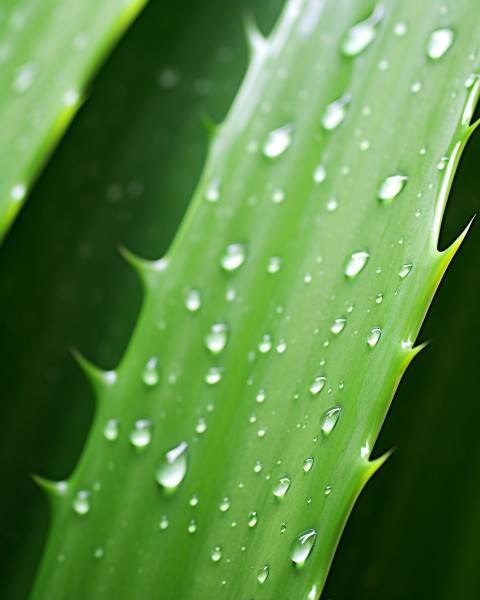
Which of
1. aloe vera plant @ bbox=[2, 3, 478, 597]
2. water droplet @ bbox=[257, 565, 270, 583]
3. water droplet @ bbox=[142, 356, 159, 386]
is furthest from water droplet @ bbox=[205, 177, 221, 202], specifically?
Result: water droplet @ bbox=[257, 565, 270, 583]

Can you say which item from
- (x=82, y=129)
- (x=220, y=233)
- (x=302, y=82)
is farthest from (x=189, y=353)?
(x=82, y=129)

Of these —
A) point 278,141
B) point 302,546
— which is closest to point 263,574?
point 302,546

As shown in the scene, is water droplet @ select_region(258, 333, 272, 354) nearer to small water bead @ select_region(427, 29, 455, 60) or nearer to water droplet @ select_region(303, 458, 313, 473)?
water droplet @ select_region(303, 458, 313, 473)

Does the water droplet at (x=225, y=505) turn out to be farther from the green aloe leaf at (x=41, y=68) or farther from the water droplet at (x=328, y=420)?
the green aloe leaf at (x=41, y=68)

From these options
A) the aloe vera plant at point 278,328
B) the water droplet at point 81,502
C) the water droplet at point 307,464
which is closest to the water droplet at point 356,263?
the aloe vera plant at point 278,328

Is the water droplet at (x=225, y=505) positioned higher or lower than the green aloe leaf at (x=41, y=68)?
lower

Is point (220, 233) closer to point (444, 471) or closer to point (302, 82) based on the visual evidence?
point (302, 82)
